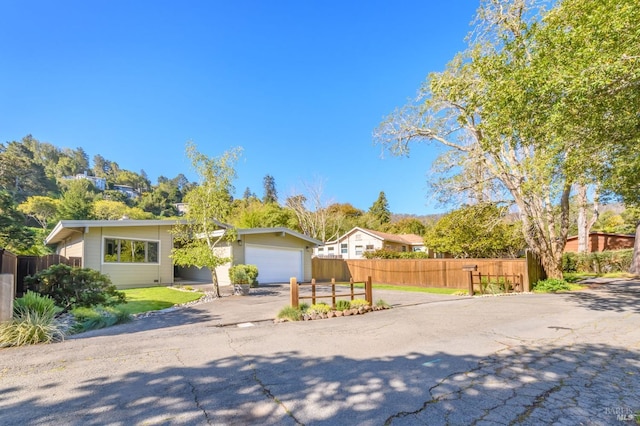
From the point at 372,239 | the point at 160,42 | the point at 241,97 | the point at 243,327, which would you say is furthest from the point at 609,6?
the point at 372,239

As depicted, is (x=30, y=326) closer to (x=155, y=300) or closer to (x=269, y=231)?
(x=155, y=300)

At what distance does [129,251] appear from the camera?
15.3 m

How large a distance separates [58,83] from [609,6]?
2043 cm

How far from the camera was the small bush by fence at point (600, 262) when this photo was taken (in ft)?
75.2

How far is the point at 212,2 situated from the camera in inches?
473

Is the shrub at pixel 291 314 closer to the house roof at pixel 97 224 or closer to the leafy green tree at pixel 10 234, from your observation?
the house roof at pixel 97 224

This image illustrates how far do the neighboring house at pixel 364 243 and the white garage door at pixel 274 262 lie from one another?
12584 millimetres

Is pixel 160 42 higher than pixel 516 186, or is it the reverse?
pixel 160 42

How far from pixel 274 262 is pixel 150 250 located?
21.1 ft

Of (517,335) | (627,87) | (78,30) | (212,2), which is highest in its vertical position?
(212,2)

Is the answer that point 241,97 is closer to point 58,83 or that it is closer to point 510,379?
point 58,83

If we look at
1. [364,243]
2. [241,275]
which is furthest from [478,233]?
[364,243]

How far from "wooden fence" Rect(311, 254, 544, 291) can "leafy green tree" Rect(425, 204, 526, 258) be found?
2266 mm

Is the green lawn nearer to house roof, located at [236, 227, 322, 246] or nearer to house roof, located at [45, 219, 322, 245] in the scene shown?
house roof, located at [45, 219, 322, 245]
